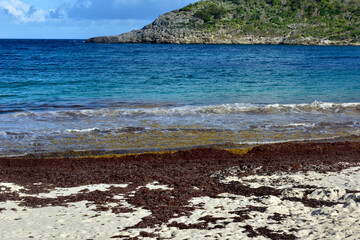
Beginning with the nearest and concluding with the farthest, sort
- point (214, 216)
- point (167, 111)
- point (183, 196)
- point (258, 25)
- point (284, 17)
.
A: point (214, 216)
point (183, 196)
point (167, 111)
point (258, 25)
point (284, 17)

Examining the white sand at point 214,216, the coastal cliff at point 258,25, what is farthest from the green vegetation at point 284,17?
the white sand at point 214,216

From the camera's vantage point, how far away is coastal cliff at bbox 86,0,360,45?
12238cm

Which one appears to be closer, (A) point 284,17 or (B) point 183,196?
(B) point 183,196

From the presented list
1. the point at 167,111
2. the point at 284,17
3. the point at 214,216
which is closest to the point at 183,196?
the point at 214,216

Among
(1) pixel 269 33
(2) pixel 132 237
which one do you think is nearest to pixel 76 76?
(2) pixel 132 237

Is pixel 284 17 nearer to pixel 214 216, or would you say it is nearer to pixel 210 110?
pixel 210 110

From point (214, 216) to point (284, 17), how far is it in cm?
14082

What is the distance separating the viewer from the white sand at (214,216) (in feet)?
22.4

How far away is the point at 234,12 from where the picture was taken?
146 metres

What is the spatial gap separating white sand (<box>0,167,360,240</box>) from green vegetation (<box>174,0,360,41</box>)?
119129 millimetres

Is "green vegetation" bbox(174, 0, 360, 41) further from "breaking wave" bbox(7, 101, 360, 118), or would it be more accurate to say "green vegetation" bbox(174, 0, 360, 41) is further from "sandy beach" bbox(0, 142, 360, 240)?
"sandy beach" bbox(0, 142, 360, 240)

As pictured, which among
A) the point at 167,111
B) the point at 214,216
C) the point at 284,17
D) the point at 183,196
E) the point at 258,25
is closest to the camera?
the point at 214,216

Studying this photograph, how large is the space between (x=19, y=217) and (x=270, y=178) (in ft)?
19.2

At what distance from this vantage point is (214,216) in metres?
7.64
